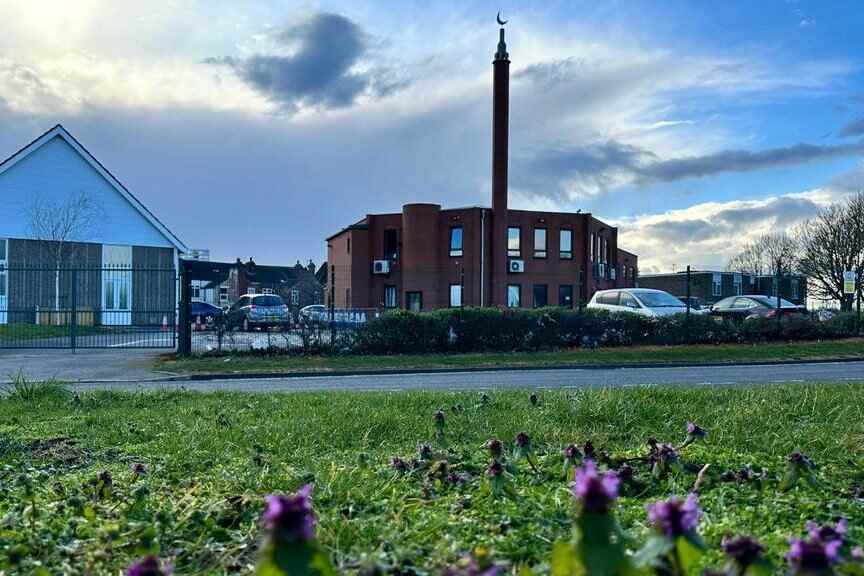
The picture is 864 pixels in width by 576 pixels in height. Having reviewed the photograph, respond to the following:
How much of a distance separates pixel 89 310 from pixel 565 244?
30954 mm

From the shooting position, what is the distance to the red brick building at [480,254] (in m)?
42.2

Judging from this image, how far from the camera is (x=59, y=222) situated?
31.7m

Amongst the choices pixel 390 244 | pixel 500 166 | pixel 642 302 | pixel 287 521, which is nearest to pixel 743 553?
pixel 287 521

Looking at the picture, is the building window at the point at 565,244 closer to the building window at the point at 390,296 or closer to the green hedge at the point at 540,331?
the building window at the point at 390,296

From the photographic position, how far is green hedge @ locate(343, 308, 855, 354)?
761 inches

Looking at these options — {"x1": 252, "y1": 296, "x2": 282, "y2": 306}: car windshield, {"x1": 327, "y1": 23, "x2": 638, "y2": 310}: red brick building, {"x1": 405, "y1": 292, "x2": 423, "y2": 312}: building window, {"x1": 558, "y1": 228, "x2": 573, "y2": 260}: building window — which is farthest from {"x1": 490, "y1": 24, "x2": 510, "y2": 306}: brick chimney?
{"x1": 252, "y1": 296, "x2": 282, "y2": 306}: car windshield

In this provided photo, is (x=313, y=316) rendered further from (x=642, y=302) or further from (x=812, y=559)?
(x=812, y=559)

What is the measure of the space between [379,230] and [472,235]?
24.4 feet

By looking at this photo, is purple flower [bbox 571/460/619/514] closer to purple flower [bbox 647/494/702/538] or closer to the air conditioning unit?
purple flower [bbox 647/494/702/538]

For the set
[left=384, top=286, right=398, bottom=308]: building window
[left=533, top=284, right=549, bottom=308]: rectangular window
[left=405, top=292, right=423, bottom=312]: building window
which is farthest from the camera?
[left=384, top=286, right=398, bottom=308]: building window

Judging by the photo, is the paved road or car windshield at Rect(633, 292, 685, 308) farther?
car windshield at Rect(633, 292, 685, 308)

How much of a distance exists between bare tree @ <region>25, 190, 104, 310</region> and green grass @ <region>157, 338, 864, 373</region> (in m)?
16.6

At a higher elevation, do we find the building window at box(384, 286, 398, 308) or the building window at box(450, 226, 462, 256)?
the building window at box(450, 226, 462, 256)

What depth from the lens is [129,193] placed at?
113 feet
